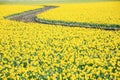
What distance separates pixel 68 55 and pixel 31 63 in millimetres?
2000

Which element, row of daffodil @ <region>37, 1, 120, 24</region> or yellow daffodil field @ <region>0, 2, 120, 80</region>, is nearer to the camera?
yellow daffodil field @ <region>0, 2, 120, 80</region>

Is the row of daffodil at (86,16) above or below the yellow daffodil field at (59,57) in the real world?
below

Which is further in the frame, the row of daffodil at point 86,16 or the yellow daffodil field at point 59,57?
the row of daffodil at point 86,16

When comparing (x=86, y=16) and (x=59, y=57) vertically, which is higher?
(x=59, y=57)

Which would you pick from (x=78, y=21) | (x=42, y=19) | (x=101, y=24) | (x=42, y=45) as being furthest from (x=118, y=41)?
(x=42, y=19)

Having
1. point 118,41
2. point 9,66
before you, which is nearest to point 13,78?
point 9,66

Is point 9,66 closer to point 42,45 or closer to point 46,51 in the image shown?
point 46,51

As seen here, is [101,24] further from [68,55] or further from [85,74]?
[85,74]

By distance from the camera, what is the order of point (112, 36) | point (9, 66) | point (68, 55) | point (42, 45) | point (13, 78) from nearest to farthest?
point (13, 78) → point (9, 66) → point (68, 55) → point (42, 45) → point (112, 36)

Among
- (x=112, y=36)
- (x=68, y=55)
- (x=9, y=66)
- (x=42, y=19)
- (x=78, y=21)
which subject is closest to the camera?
(x=9, y=66)

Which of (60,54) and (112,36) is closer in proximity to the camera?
(60,54)

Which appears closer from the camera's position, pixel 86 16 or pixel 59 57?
pixel 59 57

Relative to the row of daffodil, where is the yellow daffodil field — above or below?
above

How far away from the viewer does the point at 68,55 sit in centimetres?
1303
